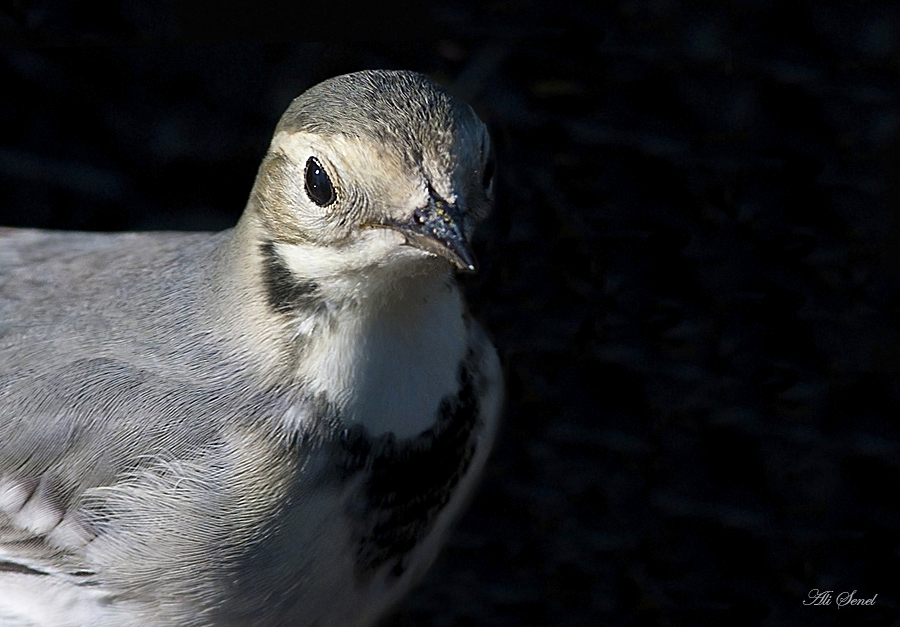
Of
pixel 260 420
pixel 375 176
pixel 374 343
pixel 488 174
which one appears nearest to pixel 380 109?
pixel 375 176

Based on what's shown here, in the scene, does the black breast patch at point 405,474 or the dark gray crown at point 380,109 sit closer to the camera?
the dark gray crown at point 380,109

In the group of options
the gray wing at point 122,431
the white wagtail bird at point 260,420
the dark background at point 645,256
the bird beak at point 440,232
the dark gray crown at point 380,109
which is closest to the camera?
the bird beak at point 440,232

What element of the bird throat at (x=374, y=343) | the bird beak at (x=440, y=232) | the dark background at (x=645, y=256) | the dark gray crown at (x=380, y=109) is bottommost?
the dark background at (x=645, y=256)

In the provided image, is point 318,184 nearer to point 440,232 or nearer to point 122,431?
point 440,232

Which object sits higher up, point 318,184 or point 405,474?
point 318,184

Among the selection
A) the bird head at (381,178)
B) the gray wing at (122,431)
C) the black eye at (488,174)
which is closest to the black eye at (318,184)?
Answer: the bird head at (381,178)

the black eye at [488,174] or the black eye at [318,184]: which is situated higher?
the black eye at [318,184]

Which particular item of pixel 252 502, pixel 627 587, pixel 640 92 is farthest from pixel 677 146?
pixel 252 502

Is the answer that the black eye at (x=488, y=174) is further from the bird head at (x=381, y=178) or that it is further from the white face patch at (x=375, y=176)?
the white face patch at (x=375, y=176)

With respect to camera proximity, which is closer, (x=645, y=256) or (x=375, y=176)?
(x=375, y=176)
